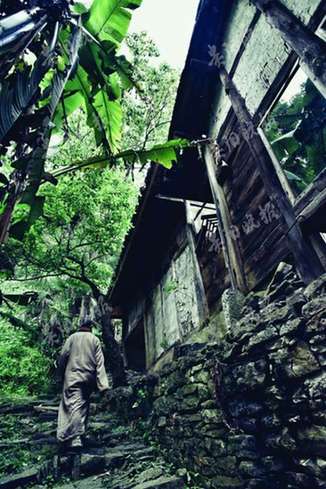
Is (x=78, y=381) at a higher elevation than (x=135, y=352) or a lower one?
lower

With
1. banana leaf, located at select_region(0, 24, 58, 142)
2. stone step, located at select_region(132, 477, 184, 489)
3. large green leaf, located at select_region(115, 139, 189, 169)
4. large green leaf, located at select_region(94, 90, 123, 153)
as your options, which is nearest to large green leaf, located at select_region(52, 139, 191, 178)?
large green leaf, located at select_region(115, 139, 189, 169)

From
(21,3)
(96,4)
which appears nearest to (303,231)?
(21,3)

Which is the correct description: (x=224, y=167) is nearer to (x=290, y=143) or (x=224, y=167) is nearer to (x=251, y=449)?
(x=290, y=143)

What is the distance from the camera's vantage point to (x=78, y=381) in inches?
197

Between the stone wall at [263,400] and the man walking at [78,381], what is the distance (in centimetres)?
158

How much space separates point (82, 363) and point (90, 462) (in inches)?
59.3

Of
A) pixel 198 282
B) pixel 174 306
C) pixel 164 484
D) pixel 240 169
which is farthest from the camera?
pixel 174 306

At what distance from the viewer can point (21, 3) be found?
95.3 inches

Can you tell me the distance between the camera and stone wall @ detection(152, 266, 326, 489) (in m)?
2.27

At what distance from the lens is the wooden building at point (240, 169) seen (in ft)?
10.9

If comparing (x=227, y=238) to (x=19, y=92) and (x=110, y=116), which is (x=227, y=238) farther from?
(x=19, y=92)

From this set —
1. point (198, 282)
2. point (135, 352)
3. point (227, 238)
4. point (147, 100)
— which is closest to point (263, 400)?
point (227, 238)

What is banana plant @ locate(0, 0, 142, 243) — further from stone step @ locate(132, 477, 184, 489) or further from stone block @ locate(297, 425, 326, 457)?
stone step @ locate(132, 477, 184, 489)

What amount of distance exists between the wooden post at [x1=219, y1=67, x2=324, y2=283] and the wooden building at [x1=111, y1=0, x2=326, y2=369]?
12 mm
